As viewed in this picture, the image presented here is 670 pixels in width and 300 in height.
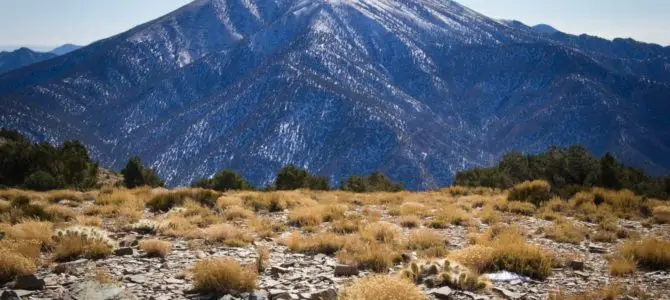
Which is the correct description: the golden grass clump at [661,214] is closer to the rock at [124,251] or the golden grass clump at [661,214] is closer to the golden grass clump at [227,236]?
the golden grass clump at [227,236]

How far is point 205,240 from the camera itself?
13680mm

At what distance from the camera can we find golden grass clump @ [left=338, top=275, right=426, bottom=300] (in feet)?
25.9

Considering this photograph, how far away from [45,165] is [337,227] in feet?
111

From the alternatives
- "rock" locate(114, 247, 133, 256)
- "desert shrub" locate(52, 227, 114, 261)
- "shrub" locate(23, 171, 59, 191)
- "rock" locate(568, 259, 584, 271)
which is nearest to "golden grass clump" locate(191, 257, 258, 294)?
"rock" locate(114, 247, 133, 256)

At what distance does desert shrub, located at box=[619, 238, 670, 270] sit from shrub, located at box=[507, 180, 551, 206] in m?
9.95

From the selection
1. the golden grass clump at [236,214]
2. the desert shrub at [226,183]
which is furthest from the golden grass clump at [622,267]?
the desert shrub at [226,183]

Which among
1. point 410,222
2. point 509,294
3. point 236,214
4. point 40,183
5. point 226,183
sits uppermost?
point 509,294

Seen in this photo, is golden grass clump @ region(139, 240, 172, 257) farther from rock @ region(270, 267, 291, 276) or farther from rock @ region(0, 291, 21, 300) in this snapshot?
rock @ region(0, 291, 21, 300)

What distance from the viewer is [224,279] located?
9.16m

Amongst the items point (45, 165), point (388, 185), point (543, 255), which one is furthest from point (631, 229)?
point (388, 185)

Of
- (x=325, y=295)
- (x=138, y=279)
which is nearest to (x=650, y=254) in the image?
(x=325, y=295)

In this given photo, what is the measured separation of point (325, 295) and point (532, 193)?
57.4 feet

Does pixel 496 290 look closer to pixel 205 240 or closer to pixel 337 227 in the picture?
pixel 337 227

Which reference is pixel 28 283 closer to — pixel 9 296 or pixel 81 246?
pixel 9 296
